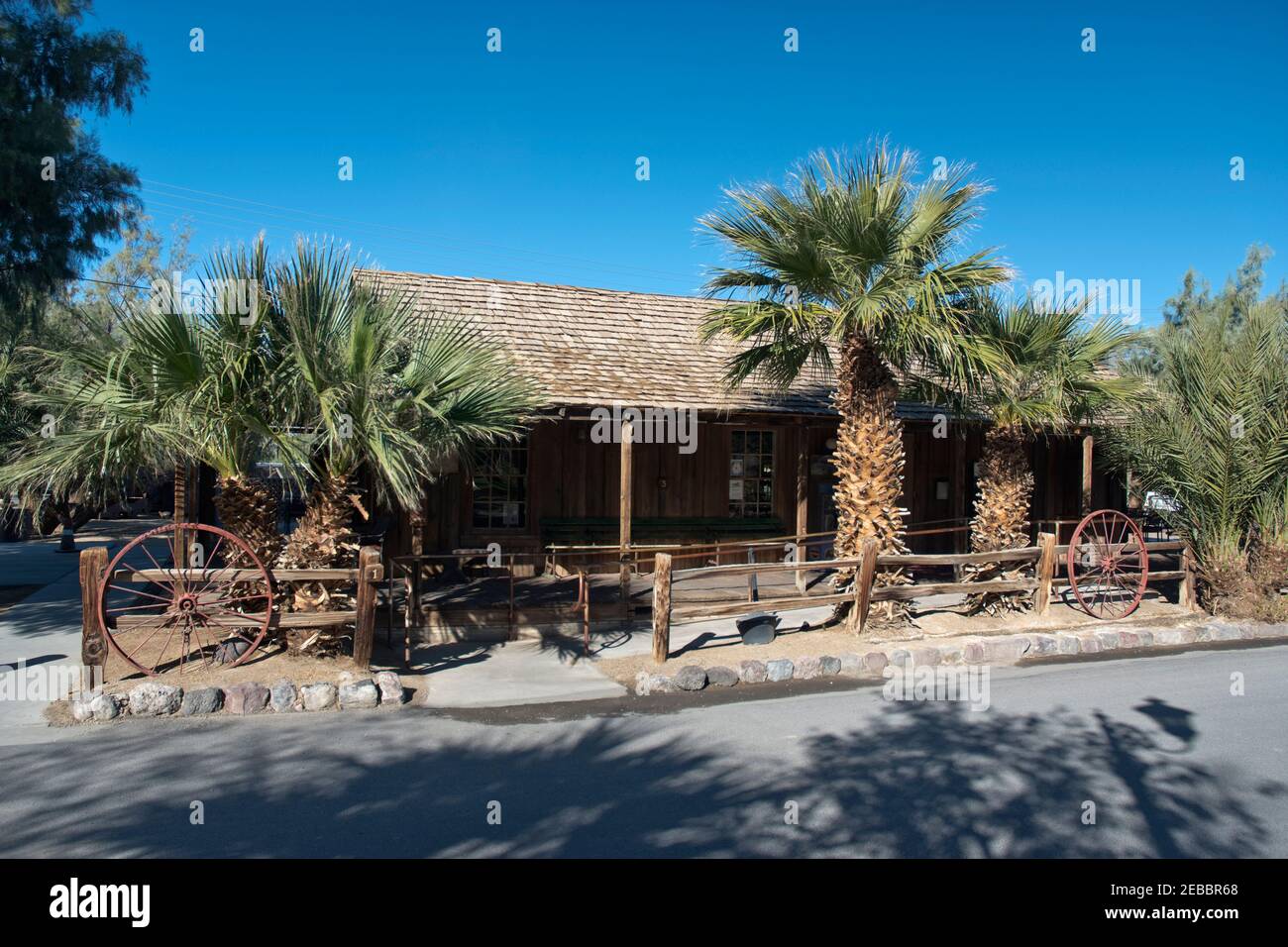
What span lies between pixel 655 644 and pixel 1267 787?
5.05m

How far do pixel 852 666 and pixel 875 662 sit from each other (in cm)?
26

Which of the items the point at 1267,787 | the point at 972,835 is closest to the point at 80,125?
the point at 972,835

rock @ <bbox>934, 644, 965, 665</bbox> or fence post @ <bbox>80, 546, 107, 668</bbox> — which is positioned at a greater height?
fence post @ <bbox>80, 546, 107, 668</bbox>

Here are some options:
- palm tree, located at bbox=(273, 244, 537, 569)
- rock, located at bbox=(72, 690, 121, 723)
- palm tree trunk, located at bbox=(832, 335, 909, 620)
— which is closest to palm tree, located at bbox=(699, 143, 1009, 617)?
palm tree trunk, located at bbox=(832, 335, 909, 620)

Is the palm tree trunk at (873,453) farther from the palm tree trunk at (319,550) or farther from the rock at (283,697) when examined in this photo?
the rock at (283,697)

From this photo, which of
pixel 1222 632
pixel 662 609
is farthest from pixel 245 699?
pixel 1222 632

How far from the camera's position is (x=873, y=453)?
10.1 metres

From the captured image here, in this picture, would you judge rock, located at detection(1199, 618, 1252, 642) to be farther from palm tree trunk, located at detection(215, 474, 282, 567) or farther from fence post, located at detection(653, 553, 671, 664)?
palm tree trunk, located at detection(215, 474, 282, 567)

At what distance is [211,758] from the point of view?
19.4 feet

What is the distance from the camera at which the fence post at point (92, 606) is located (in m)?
7.31

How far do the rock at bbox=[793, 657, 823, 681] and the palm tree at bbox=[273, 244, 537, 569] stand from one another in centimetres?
362

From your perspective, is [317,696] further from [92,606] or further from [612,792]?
[612,792]

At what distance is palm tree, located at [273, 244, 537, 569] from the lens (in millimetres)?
7480
